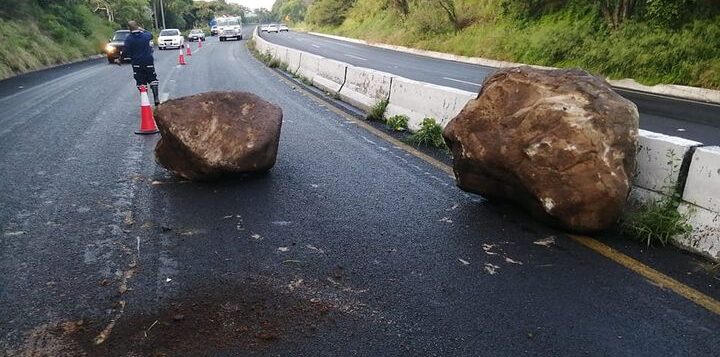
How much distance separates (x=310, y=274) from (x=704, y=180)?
9.55 ft

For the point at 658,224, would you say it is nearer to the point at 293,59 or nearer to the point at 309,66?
the point at 309,66

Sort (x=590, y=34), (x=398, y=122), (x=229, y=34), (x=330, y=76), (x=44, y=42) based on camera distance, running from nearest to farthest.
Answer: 1. (x=398, y=122)
2. (x=330, y=76)
3. (x=590, y=34)
4. (x=44, y=42)
5. (x=229, y=34)

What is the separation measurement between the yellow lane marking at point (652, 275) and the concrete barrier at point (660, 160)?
71cm

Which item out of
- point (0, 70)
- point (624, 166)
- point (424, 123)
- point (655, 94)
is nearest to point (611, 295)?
point (624, 166)

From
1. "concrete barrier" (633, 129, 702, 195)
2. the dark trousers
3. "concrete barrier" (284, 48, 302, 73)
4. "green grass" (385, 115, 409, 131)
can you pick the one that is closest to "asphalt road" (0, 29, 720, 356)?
"concrete barrier" (633, 129, 702, 195)

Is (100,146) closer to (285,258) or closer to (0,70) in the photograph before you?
(285,258)

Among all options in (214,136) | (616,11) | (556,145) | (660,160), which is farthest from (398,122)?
(616,11)

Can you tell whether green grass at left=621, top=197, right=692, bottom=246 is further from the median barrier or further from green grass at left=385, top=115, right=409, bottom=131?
green grass at left=385, top=115, right=409, bottom=131

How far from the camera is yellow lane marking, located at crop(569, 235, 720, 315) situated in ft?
10.9

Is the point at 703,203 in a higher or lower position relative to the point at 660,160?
lower

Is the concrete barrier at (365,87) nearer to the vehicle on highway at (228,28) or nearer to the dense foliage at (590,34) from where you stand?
the dense foliage at (590,34)

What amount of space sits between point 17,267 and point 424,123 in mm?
5233

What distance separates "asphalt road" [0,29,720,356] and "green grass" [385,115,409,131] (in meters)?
2.16

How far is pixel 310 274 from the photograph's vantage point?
12.5 feet
